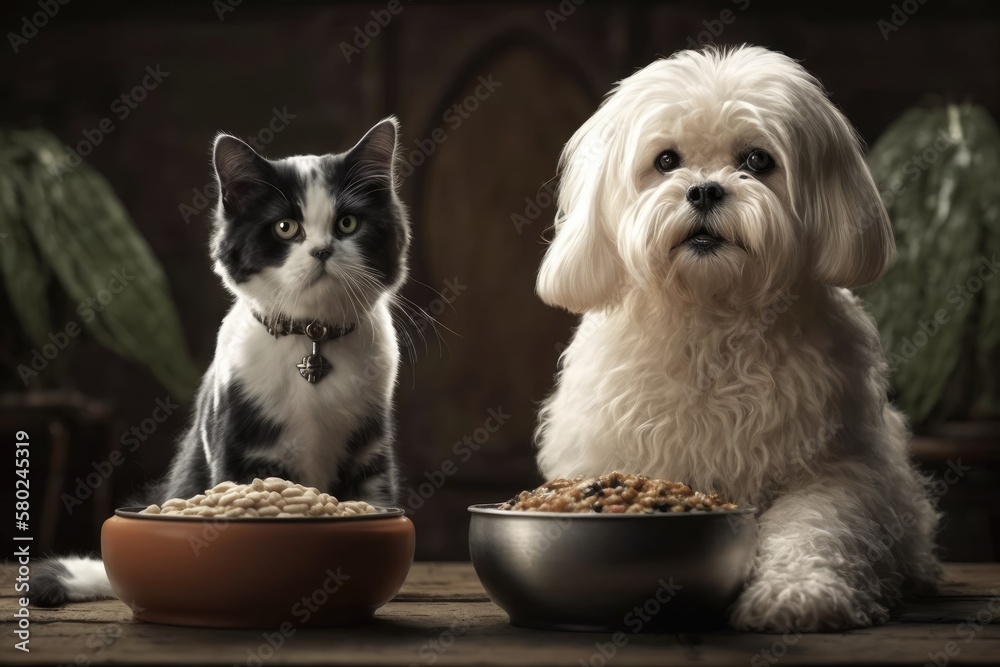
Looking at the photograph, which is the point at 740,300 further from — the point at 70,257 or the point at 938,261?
the point at 70,257

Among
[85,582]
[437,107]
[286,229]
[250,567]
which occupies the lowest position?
[85,582]

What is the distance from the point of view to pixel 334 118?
16.5ft

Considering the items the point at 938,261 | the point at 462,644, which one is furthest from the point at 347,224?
the point at 938,261

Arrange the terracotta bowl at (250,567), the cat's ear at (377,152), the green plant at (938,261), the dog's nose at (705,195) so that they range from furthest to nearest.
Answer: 1. the green plant at (938,261)
2. the cat's ear at (377,152)
3. the dog's nose at (705,195)
4. the terracotta bowl at (250,567)

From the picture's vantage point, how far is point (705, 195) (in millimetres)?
1738

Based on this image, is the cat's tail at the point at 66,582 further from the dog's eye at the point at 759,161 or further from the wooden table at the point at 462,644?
the dog's eye at the point at 759,161

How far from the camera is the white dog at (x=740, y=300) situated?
1.76m

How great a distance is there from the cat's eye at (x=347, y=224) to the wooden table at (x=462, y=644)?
660 mm

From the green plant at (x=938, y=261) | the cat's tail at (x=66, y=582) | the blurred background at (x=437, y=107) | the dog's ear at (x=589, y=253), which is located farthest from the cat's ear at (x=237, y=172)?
the blurred background at (x=437, y=107)

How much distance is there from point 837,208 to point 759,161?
0.50 feet

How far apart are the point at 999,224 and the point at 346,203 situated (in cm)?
294

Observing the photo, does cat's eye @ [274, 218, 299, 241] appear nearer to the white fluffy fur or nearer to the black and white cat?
the black and white cat

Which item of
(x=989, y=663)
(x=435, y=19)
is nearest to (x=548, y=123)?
(x=435, y=19)

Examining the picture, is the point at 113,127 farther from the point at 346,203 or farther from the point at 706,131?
the point at 706,131
